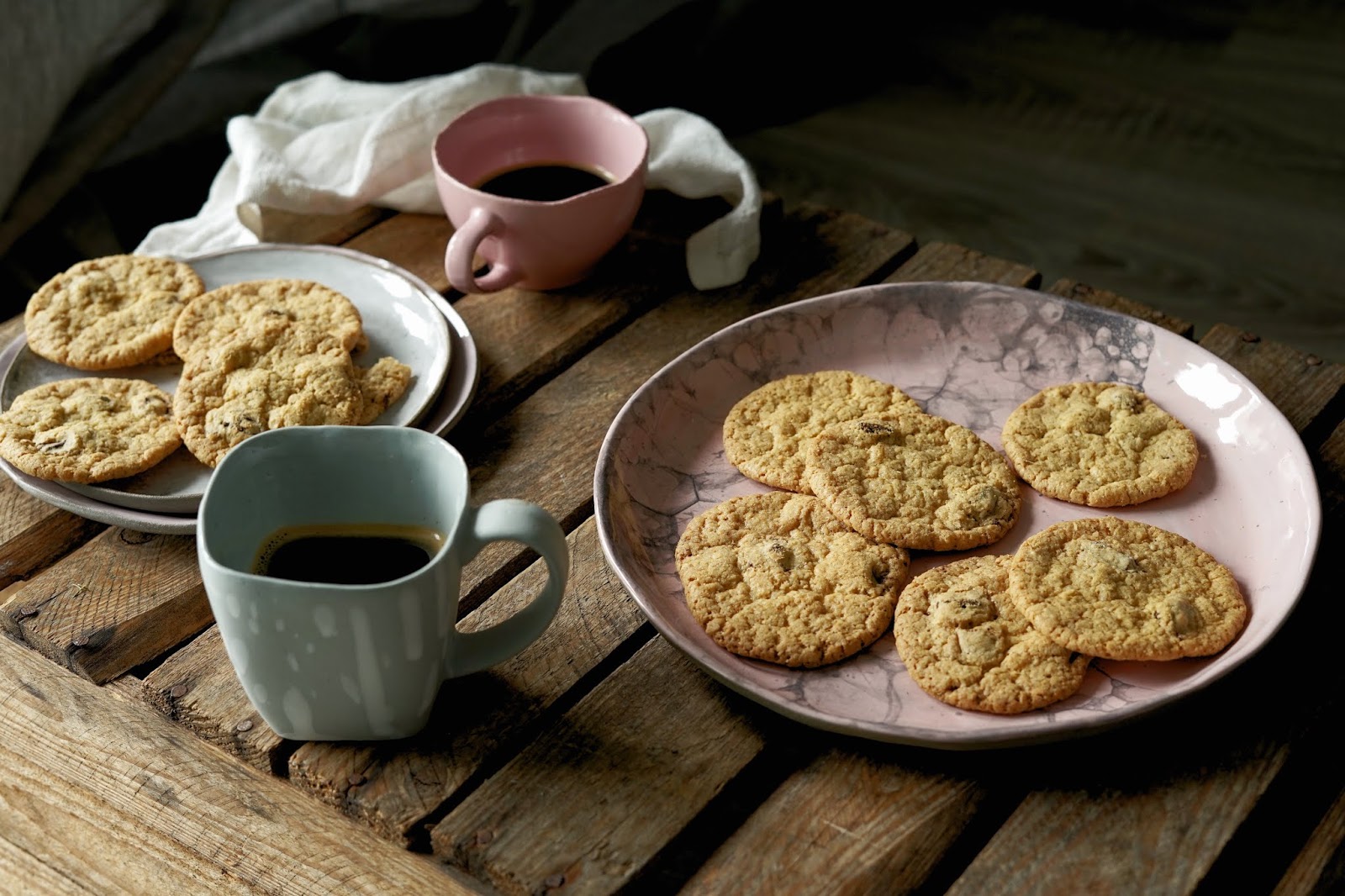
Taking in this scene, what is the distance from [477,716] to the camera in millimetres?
889

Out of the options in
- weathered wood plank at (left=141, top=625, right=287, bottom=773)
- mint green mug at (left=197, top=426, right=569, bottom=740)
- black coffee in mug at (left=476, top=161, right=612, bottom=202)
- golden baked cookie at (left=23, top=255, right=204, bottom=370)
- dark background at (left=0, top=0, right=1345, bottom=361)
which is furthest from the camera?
dark background at (left=0, top=0, right=1345, bottom=361)

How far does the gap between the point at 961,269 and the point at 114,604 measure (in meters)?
0.88

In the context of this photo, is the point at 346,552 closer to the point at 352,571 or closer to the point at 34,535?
the point at 352,571

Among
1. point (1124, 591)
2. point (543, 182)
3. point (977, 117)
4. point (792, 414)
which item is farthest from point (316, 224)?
point (977, 117)

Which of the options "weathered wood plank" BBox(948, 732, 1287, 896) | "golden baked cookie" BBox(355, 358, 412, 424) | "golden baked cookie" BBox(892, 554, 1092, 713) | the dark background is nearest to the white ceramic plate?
"golden baked cookie" BBox(355, 358, 412, 424)

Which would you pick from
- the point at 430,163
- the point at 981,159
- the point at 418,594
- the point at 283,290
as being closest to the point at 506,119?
the point at 430,163

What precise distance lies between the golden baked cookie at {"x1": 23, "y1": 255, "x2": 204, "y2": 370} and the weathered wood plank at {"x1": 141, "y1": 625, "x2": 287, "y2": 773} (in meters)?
0.34

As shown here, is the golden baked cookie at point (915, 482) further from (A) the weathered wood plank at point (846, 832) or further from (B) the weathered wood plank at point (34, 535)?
(B) the weathered wood plank at point (34, 535)

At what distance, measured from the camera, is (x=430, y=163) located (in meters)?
1.45

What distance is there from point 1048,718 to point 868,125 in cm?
206

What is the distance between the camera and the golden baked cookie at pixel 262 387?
1.06 metres

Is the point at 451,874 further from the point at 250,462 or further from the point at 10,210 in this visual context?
the point at 10,210

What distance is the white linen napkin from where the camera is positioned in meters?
1.37

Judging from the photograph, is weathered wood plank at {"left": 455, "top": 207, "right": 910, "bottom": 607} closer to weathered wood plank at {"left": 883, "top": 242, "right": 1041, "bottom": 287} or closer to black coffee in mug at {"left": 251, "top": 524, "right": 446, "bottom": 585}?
weathered wood plank at {"left": 883, "top": 242, "right": 1041, "bottom": 287}
